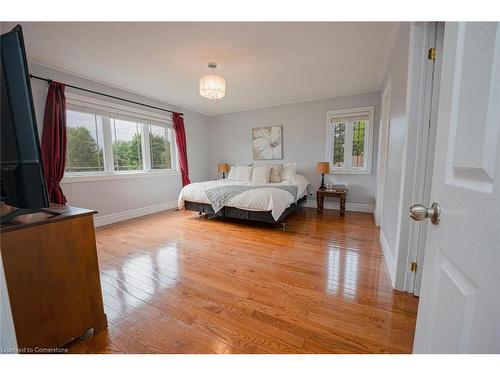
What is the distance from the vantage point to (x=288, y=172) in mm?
4340

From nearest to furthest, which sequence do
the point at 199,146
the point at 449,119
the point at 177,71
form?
the point at 449,119 < the point at 177,71 < the point at 199,146

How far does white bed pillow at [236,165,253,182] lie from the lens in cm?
450

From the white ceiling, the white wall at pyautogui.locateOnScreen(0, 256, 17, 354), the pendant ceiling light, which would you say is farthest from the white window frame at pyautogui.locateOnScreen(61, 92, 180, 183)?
the white wall at pyautogui.locateOnScreen(0, 256, 17, 354)

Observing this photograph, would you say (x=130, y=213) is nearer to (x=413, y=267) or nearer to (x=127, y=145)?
(x=127, y=145)

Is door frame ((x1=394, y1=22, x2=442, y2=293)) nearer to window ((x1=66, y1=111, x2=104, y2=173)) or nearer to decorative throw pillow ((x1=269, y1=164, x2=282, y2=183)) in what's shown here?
decorative throw pillow ((x1=269, y1=164, x2=282, y2=183))

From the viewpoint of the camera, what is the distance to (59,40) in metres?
2.19

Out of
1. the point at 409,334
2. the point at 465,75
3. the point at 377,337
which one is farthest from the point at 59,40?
the point at 409,334

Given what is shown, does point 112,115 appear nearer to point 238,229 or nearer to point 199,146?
point 199,146

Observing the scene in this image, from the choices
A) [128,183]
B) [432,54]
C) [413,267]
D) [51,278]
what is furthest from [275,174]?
[51,278]

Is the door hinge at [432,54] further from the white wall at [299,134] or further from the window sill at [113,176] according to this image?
the window sill at [113,176]

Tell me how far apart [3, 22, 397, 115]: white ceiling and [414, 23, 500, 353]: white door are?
1.93 meters

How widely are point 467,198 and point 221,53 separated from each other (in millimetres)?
2697

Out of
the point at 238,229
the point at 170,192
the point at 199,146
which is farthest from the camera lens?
the point at 199,146

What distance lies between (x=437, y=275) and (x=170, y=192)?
4711mm
